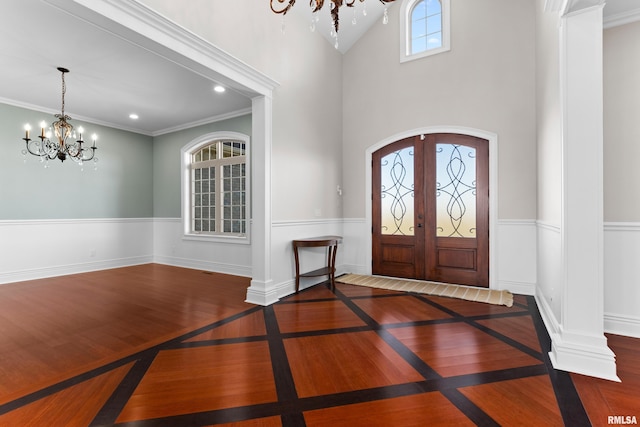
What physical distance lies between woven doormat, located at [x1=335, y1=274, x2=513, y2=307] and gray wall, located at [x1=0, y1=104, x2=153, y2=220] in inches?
192

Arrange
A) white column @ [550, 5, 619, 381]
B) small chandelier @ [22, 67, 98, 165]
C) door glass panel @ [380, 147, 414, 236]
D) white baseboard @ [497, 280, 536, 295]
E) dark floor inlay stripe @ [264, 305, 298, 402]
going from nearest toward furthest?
1. dark floor inlay stripe @ [264, 305, 298, 402]
2. white column @ [550, 5, 619, 381]
3. white baseboard @ [497, 280, 536, 295]
4. small chandelier @ [22, 67, 98, 165]
5. door glass panel @ [380, 147, 414, 236]

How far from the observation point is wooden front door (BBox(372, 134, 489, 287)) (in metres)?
4.21

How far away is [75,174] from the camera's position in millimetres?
5484

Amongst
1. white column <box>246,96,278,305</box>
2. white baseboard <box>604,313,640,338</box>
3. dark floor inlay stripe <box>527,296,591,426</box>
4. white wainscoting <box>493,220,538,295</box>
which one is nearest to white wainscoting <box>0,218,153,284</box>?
white column <box>246,96,278,305</box>

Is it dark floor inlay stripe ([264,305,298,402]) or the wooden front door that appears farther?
the wooden front door

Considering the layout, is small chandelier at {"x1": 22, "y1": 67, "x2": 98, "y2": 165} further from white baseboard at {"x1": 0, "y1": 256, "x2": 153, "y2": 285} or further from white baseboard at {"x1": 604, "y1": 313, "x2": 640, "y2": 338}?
white baseboard at {"x1": 604, "y1": 313, "x2": 640, "y2": 338}

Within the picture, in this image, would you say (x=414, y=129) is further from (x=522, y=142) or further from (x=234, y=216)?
(x=234, y=216)

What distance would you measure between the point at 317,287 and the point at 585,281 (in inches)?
120

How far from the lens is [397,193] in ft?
15.7

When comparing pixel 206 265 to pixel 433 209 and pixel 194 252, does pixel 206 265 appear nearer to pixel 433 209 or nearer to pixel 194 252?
pixel 194 252

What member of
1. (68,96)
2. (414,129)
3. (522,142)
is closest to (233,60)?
(414,129)

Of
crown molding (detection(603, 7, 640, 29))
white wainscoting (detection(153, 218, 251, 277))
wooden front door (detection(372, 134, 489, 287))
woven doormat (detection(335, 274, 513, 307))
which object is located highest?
crown molding (detection(603, 7, 640, 29))

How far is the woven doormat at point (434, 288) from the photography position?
3.67 m

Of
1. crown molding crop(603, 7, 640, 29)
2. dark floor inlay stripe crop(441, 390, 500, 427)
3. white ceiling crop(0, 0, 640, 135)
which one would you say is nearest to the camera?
dark floor inlay stripe crop(441, 390, 500, 427)
